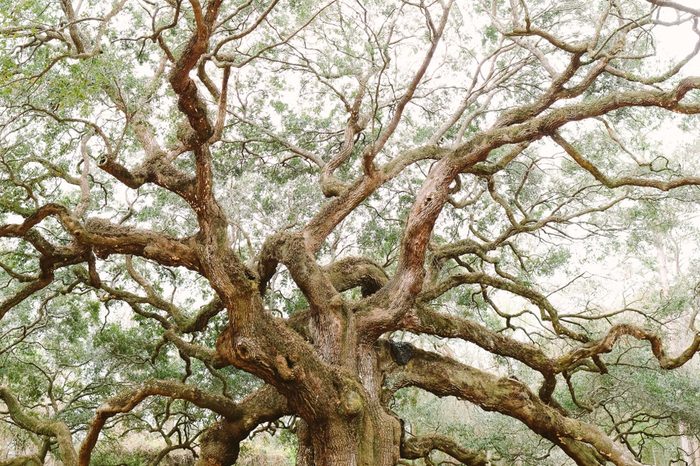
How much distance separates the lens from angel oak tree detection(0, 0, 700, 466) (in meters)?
5.16

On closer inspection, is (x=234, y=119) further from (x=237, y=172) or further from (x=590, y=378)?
(x=590, y=378)

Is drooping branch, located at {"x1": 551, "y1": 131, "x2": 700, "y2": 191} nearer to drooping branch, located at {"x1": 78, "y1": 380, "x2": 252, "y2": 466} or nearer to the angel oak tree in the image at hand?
the angel oak tree

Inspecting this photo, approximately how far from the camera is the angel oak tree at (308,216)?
5156mm

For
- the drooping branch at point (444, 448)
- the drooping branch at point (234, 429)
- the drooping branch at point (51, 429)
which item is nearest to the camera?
the drooping branch at point (51, 429)

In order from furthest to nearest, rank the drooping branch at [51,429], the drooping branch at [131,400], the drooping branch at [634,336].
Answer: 1. the drooping branch at [634,336]
2. the drooping branch at [51,429]
3. the drooping branch at [131,400]

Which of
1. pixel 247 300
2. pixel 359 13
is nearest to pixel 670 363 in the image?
pixel 247 300

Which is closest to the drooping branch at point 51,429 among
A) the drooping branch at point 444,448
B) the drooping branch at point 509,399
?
the drooping branch at point 509,399

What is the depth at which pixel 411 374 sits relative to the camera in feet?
21.1

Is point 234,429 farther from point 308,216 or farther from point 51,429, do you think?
point 308,216

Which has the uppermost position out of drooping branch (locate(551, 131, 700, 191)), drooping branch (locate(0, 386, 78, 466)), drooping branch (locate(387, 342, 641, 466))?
drooping branch (locate(551, 131, 700, 191))

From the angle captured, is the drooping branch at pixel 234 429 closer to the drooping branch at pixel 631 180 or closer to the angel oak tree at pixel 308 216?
the angel oak tree at pixel 308 216

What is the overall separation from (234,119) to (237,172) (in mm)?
836

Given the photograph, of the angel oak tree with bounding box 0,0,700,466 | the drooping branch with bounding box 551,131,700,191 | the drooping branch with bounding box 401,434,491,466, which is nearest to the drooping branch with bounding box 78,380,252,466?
the angel oak tree with bounding box 0,0,700,466

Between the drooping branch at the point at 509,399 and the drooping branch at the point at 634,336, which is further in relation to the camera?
the drooping branch at the point at 509,399
